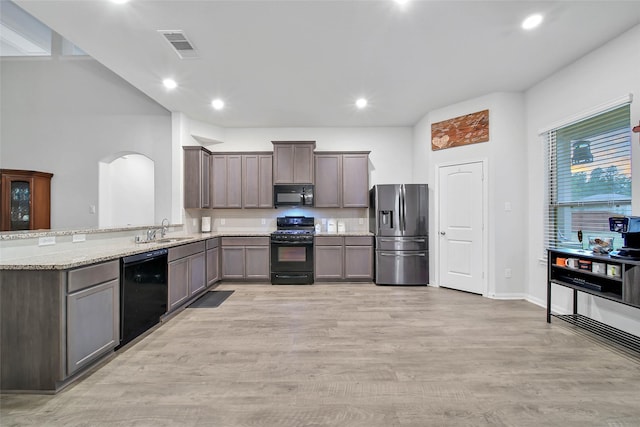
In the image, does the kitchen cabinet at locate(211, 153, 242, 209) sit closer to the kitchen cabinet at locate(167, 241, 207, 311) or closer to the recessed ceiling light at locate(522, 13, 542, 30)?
the kitchen cabinet at locate(167, 241, 207, 311)

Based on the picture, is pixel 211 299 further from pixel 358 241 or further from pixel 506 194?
pixel 506 194

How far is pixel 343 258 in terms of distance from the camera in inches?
179

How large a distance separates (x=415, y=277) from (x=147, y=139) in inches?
217

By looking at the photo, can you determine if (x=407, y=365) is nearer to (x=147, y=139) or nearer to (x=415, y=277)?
(x=415, y=277)

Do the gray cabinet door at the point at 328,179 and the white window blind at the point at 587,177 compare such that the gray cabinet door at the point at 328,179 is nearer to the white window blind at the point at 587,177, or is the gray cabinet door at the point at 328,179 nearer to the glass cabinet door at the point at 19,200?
the white window blind at the point at 587,177

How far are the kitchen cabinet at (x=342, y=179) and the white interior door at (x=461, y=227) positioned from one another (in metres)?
1.35

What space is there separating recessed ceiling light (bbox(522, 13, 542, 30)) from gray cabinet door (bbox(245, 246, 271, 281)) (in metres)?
4.34

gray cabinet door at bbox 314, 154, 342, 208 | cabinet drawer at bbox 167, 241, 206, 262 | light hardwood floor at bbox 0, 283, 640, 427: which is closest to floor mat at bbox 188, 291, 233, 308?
light hardwood floor at bbox 0, 283, 640, 427

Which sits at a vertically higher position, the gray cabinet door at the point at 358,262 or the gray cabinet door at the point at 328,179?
the gray cabinet door at the point at 328,179

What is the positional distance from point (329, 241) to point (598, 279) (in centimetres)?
332

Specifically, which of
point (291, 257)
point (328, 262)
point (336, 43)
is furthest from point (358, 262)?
point (336, 43)

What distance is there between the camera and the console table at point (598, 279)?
2076 mm

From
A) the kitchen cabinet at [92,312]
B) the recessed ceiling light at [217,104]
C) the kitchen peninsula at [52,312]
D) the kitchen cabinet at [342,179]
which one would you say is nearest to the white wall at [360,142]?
the kitchen cabinet at [342,179]

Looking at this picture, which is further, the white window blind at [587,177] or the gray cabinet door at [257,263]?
the gray cabinet door at [257,263]
